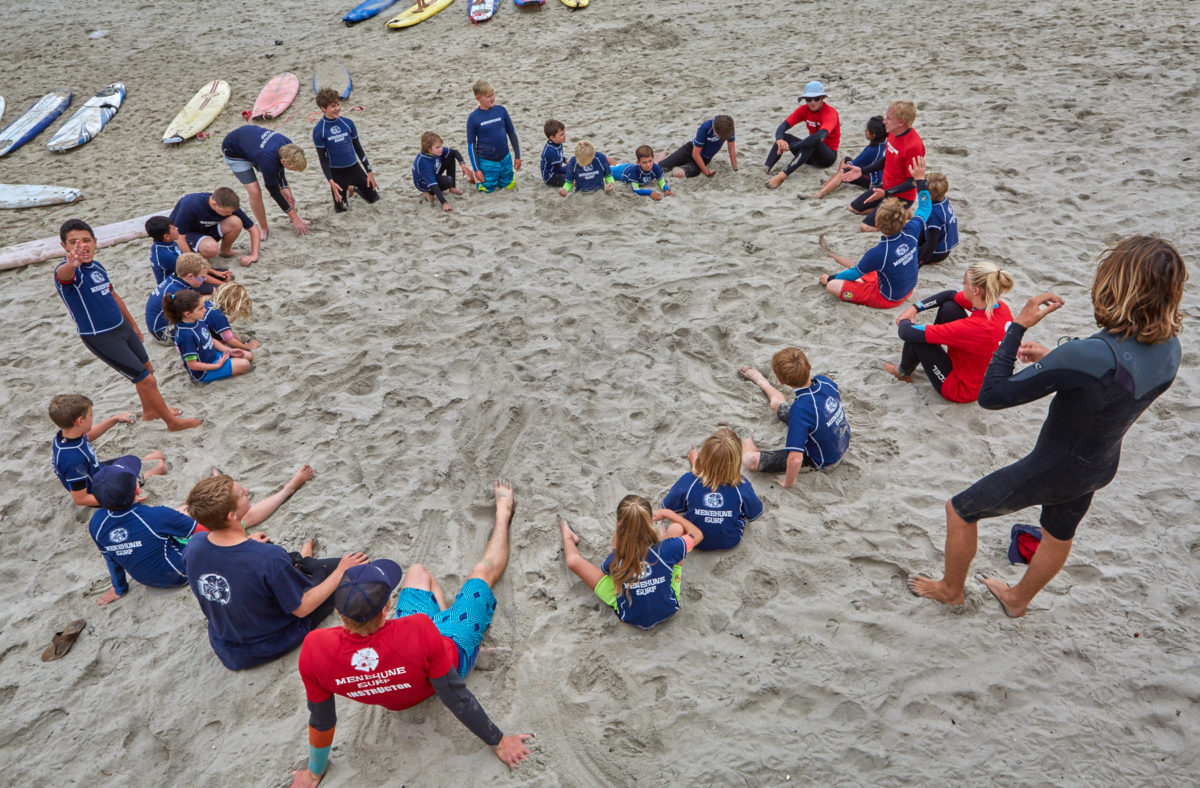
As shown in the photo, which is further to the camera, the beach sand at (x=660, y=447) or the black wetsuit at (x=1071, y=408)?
the beach sand at (x=660, y=447)

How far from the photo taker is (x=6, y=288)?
26.0 feet

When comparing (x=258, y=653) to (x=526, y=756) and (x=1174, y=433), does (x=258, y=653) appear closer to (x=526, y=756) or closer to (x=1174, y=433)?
(x=526, y=756)

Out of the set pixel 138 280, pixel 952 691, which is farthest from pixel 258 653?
pixel 138 280

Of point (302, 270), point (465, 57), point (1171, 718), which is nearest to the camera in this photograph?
point (1171, 718)

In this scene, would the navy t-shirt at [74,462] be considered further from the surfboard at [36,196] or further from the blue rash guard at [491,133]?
the surfboard at [36,196]

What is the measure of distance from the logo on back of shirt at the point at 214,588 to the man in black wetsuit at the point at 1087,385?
12.3 feet

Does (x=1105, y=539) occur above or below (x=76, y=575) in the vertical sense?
above

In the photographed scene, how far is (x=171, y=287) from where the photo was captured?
6.41m

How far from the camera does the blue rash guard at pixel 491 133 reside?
27.7 ft

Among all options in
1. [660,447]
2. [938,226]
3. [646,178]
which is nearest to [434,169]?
[646,178]

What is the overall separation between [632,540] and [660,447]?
62.4 inches

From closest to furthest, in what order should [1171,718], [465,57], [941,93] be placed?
[1171,718] < [941,93] < [465,57]

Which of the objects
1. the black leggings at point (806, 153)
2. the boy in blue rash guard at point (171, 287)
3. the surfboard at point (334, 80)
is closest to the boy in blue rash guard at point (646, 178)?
the black leggings at point (806, 153)

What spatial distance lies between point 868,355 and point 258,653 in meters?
4.94
